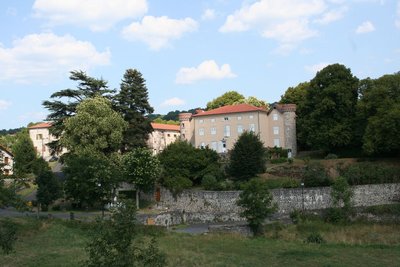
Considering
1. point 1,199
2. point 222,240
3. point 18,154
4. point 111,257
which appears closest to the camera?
point 111,257

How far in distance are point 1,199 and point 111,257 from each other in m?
4.64

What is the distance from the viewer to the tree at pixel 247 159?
4688 cm

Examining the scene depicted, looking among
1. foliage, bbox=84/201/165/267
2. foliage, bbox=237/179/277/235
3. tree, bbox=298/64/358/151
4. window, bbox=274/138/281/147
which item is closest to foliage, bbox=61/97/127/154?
foliage, bbox=237/179/277/235

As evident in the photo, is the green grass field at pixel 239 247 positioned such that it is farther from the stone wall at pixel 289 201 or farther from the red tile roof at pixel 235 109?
the red tile roof at pixel 235 109

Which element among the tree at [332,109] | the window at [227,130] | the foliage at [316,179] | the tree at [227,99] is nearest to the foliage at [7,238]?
the foliage at [316,179]

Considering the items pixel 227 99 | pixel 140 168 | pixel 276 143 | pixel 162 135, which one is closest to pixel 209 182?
pixel 140 168

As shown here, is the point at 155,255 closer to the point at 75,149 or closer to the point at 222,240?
the point at 222,240

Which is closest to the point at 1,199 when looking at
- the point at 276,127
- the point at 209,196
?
the point at 209,196

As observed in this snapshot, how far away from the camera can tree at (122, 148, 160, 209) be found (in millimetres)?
43719

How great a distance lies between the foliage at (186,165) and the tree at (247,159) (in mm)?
2052

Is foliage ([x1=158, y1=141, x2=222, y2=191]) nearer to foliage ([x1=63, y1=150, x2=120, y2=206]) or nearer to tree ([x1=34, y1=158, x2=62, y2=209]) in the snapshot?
foliage ([x1=63, y1=150, x2=120, y2=206])

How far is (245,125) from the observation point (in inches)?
2589

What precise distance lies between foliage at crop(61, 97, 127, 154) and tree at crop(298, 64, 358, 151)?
23531 mm

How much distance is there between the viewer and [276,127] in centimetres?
6450
